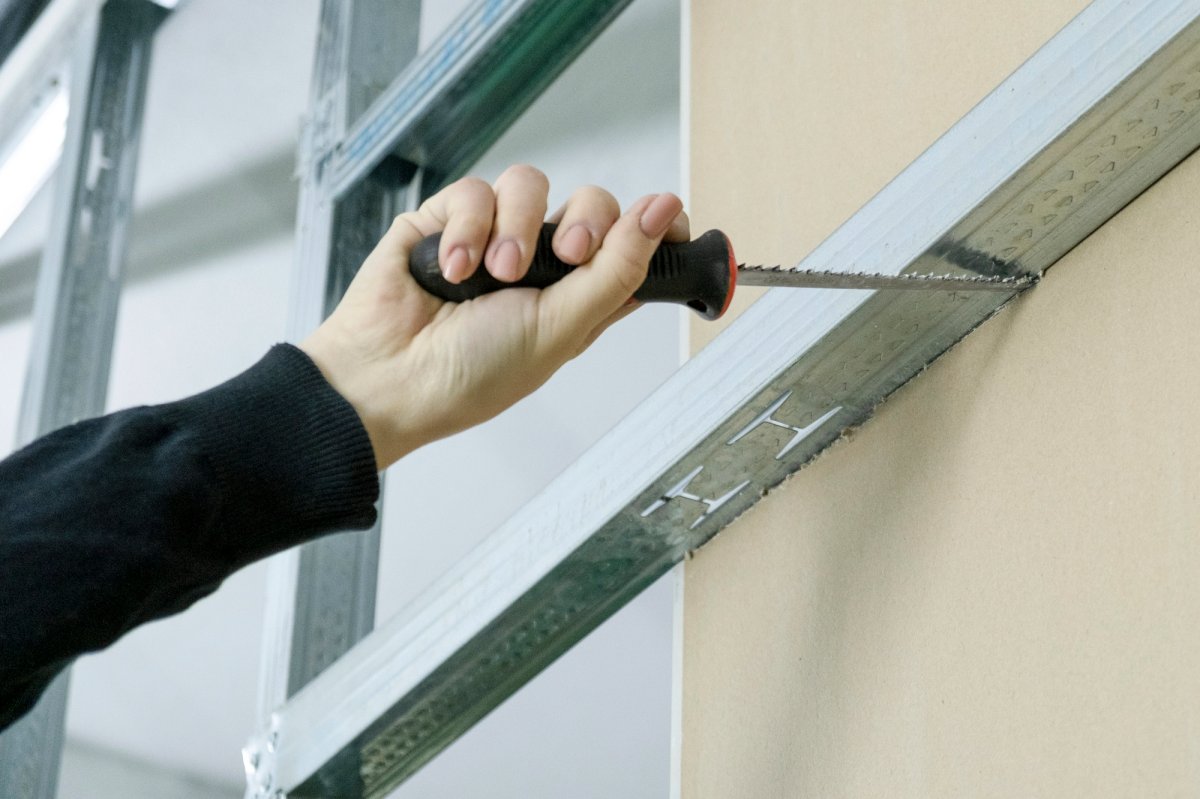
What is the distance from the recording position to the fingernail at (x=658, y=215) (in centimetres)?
57

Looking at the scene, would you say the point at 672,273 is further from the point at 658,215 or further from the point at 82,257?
the point at 82,257

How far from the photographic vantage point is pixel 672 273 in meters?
0.58

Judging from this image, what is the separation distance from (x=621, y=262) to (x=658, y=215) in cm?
3

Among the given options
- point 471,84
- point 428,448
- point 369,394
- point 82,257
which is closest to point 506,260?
point 369,394

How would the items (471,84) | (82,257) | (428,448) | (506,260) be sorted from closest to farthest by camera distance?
(506,260) → (471,84) → (428,448) → (82,257)

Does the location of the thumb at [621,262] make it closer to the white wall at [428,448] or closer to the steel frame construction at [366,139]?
the steel frame construction at [366,139]

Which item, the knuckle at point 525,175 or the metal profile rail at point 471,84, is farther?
the metal profile rail at point 471,84

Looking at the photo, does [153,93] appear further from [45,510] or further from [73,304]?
[45,510]

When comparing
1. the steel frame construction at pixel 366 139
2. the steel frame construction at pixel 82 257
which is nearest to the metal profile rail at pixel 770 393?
the steel frame construction at pixel 366 139

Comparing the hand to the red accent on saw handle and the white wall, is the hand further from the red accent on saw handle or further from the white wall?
the white wall

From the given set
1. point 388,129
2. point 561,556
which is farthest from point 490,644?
point 388,129

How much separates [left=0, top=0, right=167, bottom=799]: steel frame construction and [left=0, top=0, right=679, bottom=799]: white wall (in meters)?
0.12

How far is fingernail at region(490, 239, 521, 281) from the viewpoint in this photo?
0.57m

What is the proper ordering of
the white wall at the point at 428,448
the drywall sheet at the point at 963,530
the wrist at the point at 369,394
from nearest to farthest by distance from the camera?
the drywall sheet at the point at 963,530 → the wrist at the point at 369,394 → the white wall at the point at 428,448
